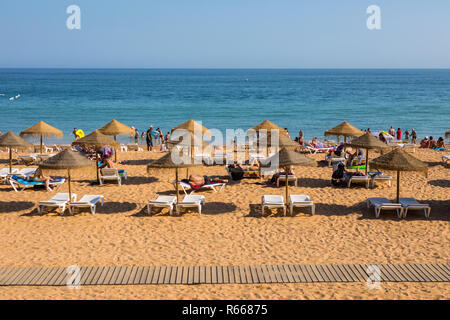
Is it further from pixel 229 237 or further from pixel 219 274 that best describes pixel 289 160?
pixel 219 274

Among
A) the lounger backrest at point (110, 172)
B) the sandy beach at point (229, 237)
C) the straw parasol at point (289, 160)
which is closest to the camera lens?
the sandy beach at point (229, 237)

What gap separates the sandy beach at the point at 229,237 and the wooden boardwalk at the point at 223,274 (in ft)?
0.58

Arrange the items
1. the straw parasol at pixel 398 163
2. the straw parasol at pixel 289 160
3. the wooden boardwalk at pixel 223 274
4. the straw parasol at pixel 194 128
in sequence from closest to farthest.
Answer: the wooden boardwalk at pixel 223 274 → the straw parasol at pixel 398 163 → the straw parasol at pixel 289 160 → the straw parasol at pixel 194 128

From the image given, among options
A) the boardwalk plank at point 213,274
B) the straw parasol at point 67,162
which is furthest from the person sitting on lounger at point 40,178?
the boardwalk plank at point 213,274

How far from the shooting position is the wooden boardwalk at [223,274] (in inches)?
288

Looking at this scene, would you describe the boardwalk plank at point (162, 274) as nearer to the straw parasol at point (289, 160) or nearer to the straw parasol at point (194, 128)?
the straw parasol at point (289, 160)

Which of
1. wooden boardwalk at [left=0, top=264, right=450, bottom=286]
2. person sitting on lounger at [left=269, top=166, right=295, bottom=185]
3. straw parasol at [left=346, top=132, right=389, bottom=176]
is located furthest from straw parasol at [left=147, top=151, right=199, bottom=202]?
straw parasol at [left=346, top=132, right=389, bottom=176]

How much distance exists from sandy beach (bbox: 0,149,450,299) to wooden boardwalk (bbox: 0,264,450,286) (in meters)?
0.18

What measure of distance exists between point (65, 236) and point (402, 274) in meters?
7.19

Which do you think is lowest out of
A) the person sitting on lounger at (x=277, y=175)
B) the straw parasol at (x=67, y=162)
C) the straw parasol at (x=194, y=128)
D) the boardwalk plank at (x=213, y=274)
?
the boardwalk plank at (x=213, y=274)

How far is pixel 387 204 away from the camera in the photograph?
35.4 ft

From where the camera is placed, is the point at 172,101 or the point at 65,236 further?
the point at 172,101

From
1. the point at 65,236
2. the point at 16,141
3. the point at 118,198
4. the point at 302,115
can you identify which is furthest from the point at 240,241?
the point at 302,115
